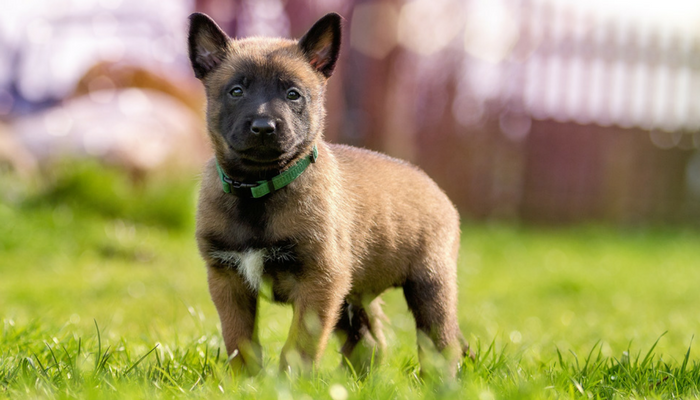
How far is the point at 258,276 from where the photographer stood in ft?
9.71

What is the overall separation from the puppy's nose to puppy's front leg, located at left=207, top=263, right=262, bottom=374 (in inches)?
23.8

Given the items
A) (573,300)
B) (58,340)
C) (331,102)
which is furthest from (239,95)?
(331,102)

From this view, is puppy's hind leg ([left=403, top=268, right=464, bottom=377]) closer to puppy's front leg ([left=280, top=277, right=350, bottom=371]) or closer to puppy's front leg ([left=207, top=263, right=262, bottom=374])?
puppy's front leg ([left=280, top=277, right=350, bottom=371])

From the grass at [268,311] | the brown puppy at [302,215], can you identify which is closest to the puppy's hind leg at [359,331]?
the brown puppy at [302,215]

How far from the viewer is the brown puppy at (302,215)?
2.95m

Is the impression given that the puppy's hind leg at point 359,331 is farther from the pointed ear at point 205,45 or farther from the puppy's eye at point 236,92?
the pointed ear at point 205,45

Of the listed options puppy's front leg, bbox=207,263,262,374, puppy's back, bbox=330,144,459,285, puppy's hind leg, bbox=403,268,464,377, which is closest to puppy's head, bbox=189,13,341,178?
puppy's back, bbox=330,144,459,285

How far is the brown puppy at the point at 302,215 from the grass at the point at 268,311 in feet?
0.73

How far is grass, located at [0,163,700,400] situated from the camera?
2678 millimetres

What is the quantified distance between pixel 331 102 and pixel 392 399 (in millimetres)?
8256

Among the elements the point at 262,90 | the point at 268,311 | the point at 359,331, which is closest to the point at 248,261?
the point at 262,90

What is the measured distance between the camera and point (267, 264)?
2.94 m

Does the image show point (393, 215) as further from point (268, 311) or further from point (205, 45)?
point (268, 311)

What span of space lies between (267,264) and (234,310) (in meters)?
0.30
